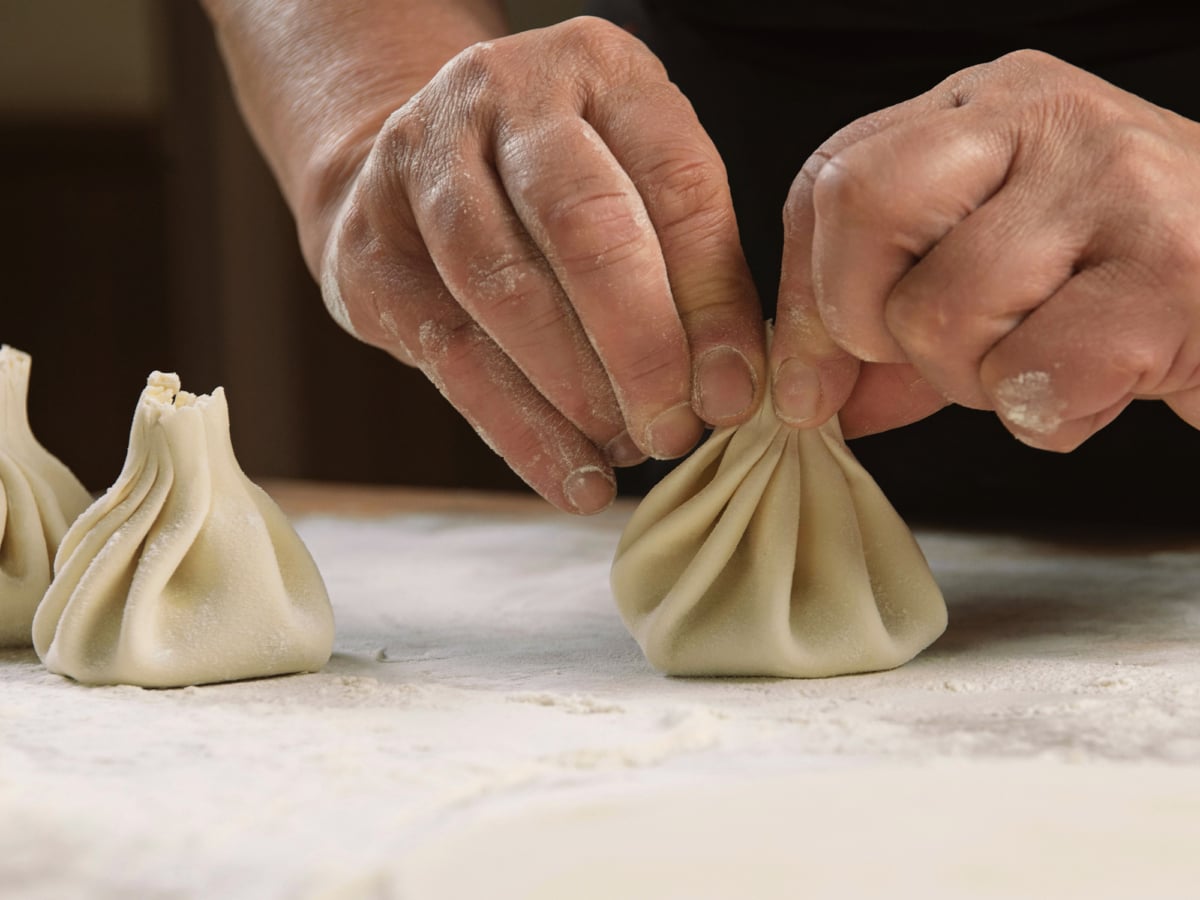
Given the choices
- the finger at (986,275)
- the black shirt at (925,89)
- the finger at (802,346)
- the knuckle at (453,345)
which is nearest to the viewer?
the finger at (986,275)

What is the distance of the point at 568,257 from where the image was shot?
138 cm

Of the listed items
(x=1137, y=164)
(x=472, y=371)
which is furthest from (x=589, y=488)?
(x=1137, y=164)

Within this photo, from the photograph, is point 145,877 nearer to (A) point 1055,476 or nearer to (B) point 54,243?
(A) point 1055,476

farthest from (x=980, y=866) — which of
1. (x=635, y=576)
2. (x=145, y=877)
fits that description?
(x=635, y=576)

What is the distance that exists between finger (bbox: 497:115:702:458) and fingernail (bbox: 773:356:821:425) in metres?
0.10

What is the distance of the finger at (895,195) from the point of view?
48.2 inches

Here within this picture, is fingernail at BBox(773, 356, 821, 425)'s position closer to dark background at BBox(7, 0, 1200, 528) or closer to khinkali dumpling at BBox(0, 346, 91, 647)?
khinkali dumpling at BBox(0, 346, 91, 647)

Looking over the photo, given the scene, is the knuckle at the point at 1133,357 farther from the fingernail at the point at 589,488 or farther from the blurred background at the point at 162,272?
the blurred background at the point at 162,272

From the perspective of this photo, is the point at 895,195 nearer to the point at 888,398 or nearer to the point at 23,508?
the point at 888,398

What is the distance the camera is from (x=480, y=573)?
2143mm

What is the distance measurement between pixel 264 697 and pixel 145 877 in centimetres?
44

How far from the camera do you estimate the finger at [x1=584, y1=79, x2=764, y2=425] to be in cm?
140

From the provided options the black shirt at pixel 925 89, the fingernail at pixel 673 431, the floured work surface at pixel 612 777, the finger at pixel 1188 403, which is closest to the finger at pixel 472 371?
the fingernail at pixel 673 431

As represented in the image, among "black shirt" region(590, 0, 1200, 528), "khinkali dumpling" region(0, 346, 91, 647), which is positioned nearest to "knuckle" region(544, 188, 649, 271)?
"khinkali dumpling" region(0, 346, 91, 647)
